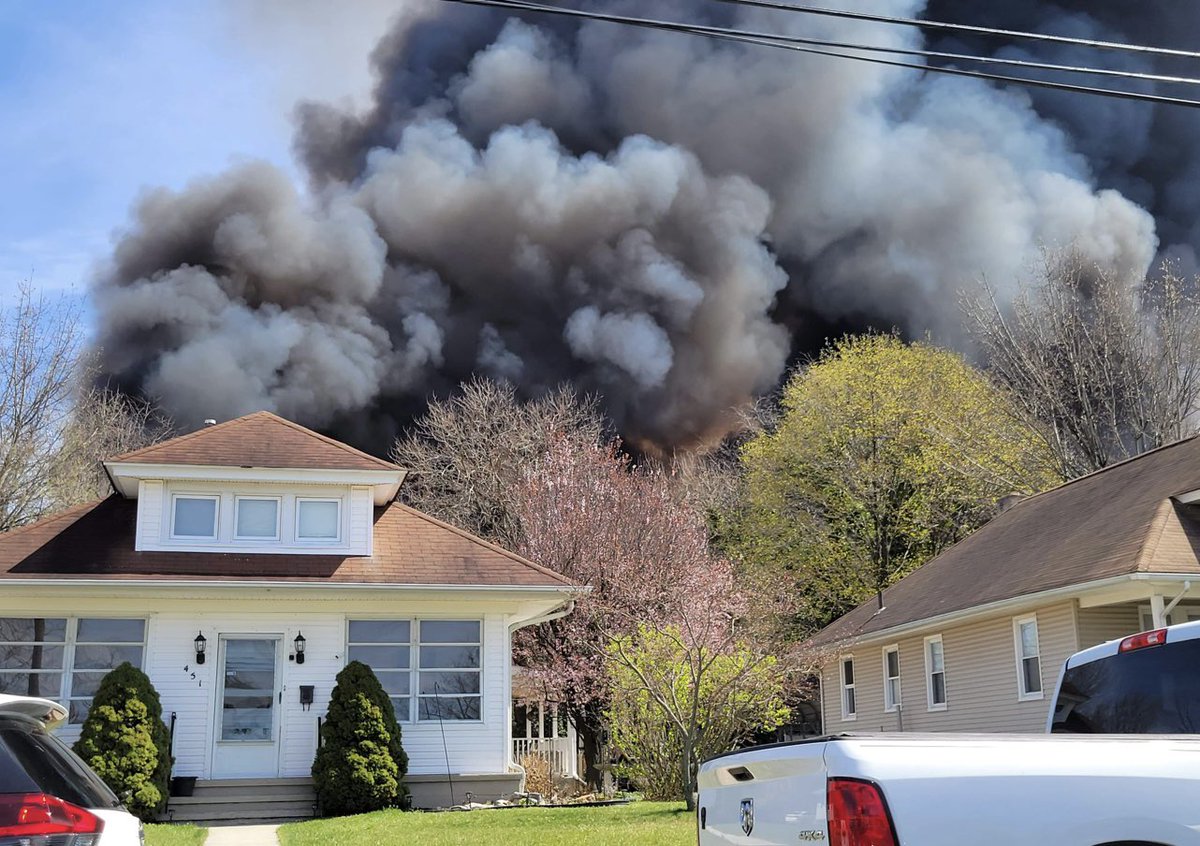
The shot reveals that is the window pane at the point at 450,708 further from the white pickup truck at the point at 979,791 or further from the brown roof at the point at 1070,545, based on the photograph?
the white pickup truck at the point at 979,791

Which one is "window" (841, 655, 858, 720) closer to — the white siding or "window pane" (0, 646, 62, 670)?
the white siding

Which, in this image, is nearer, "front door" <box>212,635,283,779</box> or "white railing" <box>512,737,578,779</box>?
"front door" <box>212,635,283,779</box>

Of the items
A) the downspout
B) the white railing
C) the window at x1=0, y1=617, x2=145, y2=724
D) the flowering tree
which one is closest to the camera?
the window at x1=0, y1=617, x2=145, y2=724

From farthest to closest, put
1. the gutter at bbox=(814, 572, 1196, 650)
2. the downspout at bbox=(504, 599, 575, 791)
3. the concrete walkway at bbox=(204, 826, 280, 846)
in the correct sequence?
the downspout at bbox=(504, 599, 575, 791), the gutter at bbox=(814, 572, 1196, 650), the concrete walkway at bbox=(204, 826, 280, 846)

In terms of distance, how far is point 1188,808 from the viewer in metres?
4.36

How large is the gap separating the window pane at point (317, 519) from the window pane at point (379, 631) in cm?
157

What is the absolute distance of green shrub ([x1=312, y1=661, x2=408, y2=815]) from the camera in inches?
709

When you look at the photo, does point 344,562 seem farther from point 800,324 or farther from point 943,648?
point 800,324

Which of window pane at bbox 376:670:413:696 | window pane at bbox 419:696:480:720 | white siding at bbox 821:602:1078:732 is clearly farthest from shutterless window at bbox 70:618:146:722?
white siding at bbox 821:602:1078:732

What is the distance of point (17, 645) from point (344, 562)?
5.30m

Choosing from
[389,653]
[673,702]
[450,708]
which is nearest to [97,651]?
[389,653]

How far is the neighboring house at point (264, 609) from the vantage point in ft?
63.8

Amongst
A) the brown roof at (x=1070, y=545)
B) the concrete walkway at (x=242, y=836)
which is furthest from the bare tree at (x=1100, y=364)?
the concrete walkway at (x=242, y=836)

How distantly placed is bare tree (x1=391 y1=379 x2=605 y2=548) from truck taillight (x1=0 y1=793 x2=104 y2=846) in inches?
1228
